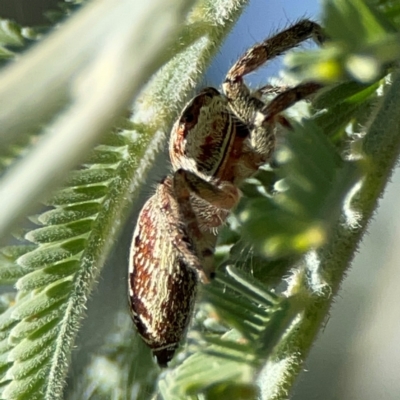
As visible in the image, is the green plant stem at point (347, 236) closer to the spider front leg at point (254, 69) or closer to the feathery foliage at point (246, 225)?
the feathery foliage at point (246, 225)

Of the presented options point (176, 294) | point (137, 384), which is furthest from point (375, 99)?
point (137, 384)

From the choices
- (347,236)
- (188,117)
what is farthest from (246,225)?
(188,117)

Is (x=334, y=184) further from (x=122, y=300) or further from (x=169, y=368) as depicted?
(x=122, y=300)

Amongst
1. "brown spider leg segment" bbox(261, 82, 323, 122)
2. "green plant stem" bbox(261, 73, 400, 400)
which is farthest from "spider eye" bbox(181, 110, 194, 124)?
"green plant stem" bbox(261, 73, 400, 400)

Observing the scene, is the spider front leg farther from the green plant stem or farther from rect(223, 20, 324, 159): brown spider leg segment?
the green plant stem

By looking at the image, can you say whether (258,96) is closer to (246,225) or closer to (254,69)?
(254,69)

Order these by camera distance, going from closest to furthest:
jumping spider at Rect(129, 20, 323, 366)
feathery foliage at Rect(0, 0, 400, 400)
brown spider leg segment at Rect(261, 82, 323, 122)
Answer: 1. feathery foliage at Rect(0, 0, 400, 400)
2. brown spider leg segment at Rect(261, 82, 323, 122)
3. jumping spider at Rect(129, 20, 323, 366)

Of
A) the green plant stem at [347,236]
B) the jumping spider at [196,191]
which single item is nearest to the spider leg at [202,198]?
the jumping spider at [196,191]
